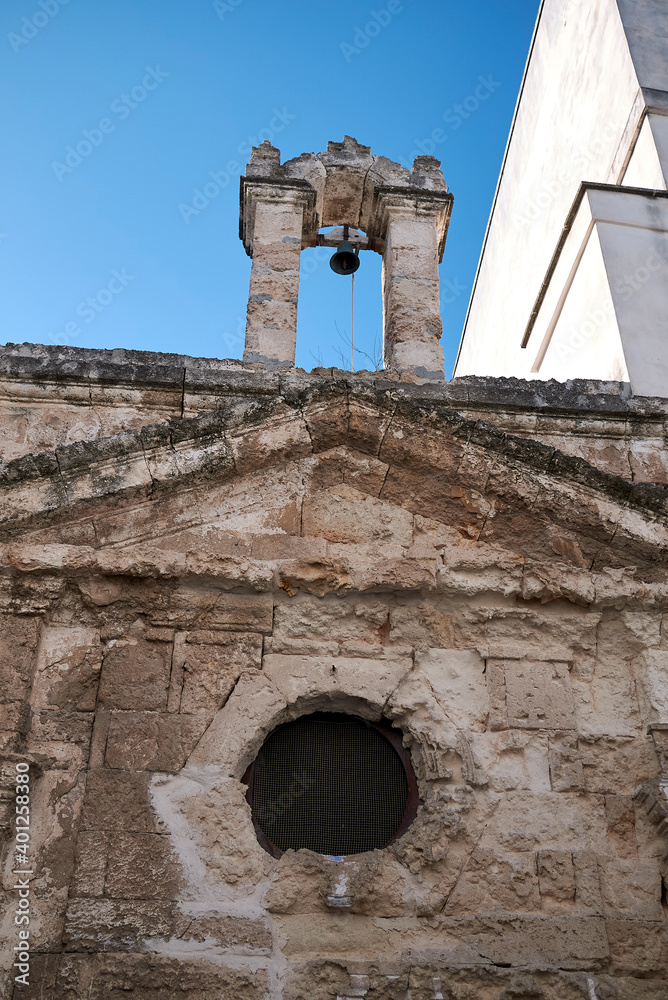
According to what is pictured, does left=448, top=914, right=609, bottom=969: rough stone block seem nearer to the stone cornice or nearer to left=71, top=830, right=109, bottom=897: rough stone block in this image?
left=71, top=830, right=109, bottom=897: rough stone block

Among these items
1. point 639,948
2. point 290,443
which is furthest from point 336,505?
point 639,948

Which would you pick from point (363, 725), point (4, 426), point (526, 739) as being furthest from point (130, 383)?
point (526, 739)

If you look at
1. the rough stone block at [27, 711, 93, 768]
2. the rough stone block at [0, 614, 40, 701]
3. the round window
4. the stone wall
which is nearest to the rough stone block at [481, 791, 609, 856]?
the stone wall

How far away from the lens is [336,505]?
457cm

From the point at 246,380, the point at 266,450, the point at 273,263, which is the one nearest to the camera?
the point at 266,450

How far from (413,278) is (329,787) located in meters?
4.28

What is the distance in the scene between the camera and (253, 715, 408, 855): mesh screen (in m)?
3.98

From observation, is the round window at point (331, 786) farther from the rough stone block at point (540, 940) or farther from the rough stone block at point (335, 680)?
the rough stone block at point (540, 940)

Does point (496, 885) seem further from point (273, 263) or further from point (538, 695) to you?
point (273, 263)

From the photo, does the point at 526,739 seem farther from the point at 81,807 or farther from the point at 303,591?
the point at 81,807

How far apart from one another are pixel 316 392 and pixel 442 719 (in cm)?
173

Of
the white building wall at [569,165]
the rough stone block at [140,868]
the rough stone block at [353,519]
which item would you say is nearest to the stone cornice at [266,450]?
the rough stone block at [353,519]

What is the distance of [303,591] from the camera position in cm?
427

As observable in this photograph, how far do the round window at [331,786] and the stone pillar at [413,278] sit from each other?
313 cm
